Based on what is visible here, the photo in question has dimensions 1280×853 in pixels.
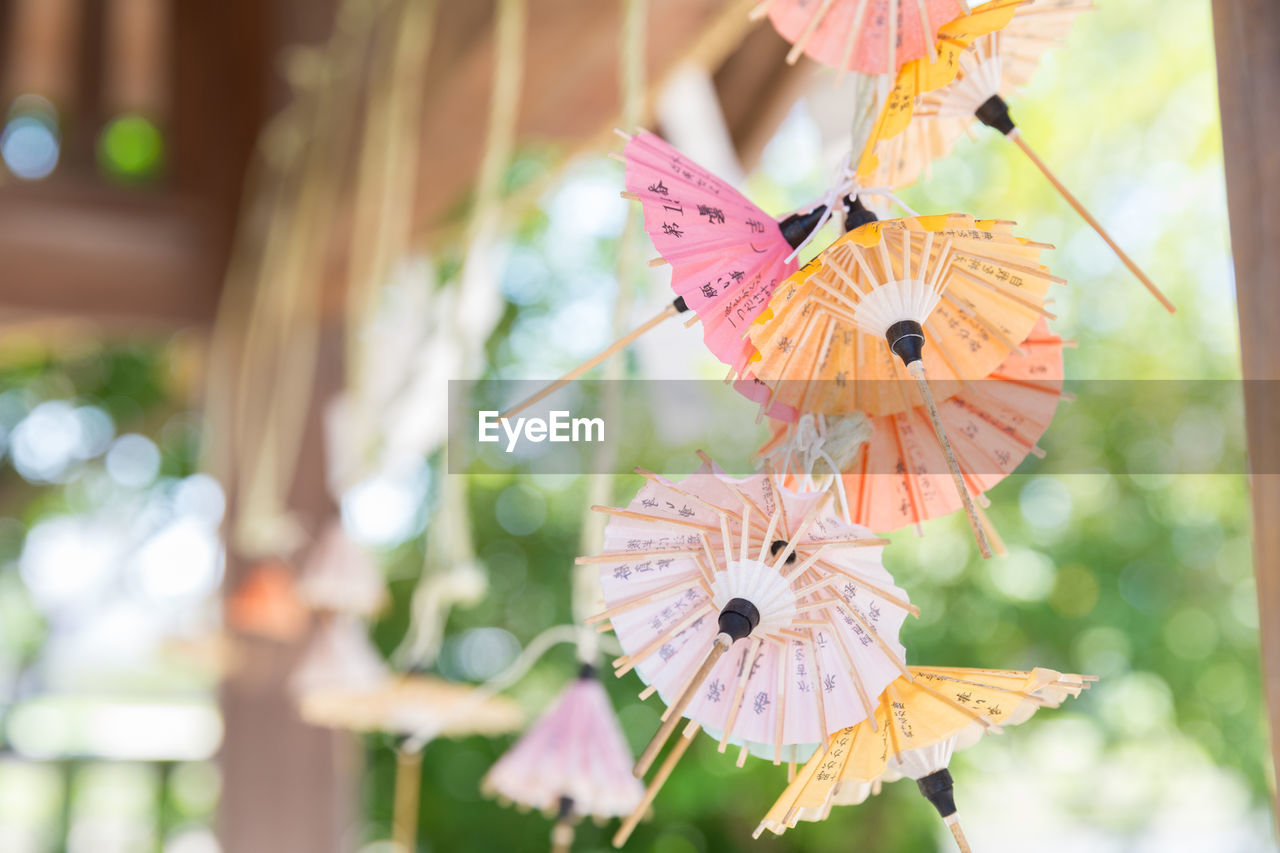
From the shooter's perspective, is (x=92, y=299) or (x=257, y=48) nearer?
(x=92, y=299)

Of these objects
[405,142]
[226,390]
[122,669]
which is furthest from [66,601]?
[405,142]

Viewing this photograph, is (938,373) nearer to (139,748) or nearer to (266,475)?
(266,475)

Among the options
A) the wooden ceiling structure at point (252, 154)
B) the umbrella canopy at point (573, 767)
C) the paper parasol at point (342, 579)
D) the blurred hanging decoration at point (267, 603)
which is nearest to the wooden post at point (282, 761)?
the wooden ceiling structure at point (252, 154)

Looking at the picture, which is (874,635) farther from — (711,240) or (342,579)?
(342,579)

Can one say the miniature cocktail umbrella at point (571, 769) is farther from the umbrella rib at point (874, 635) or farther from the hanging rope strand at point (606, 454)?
the umbrella rib at point (874, 635)

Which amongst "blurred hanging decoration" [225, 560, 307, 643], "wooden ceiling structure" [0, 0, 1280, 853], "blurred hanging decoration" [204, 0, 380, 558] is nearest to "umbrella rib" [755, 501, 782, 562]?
"wooden ceiling structure" [0, 0, 1280, 853]
